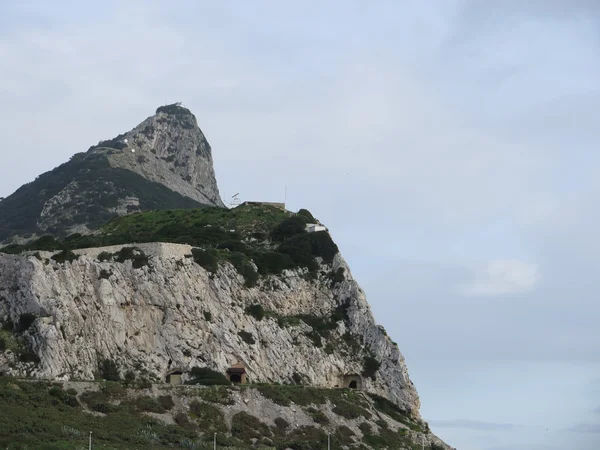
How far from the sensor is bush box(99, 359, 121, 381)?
106 metres

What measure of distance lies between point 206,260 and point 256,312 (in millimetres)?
8230

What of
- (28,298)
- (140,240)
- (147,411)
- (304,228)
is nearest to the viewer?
(147,411)

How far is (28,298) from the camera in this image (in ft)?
345

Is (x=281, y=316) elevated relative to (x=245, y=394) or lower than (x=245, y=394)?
elevated

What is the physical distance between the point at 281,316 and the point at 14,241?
7650 centimetres

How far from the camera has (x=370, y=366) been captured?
12462 cm

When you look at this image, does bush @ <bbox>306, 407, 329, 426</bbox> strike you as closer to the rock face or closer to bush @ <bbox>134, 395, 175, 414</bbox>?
the rock face

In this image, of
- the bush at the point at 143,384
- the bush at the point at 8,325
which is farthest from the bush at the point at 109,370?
the bush at the point at 8,325

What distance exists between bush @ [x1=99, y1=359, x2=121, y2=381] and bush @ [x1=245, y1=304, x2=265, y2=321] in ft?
63.6

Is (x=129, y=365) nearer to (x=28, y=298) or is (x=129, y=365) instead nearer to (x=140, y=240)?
(x=28, y=298)

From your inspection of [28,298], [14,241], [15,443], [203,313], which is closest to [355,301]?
[203,313]

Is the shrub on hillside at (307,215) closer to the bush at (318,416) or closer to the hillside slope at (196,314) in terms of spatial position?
the hillside slope at (196,314)

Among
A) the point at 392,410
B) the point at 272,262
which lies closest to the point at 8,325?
the point at 272,262

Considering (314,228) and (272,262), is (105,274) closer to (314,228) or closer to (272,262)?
(272,262)
